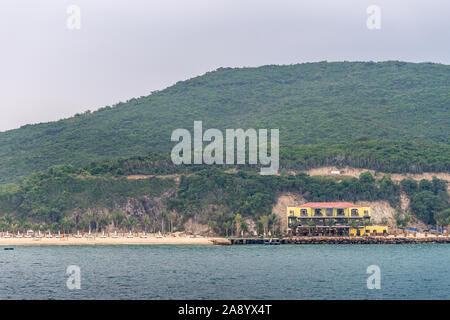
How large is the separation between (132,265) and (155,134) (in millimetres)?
122883

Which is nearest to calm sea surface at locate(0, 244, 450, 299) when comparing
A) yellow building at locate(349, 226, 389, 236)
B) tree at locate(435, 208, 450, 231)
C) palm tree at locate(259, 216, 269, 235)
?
yellow building at locate(349, 226, 389, 236)

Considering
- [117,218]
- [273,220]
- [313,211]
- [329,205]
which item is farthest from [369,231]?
[117,218]

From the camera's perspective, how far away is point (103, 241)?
11100 centimetres

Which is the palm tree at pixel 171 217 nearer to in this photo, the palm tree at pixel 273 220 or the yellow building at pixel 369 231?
the palm tree at pixel 273 220

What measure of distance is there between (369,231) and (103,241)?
148 feet

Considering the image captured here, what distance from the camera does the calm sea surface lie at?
170ft

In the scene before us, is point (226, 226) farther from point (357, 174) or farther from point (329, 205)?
point (357, 174)

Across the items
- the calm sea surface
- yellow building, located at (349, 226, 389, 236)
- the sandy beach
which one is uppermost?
yellow building, located at (349, 226, 389, 236)

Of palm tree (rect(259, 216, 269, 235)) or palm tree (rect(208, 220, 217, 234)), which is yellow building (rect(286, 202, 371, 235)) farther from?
palm tree (rect(208, 220, 217, 234))

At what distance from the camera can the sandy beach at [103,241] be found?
110m

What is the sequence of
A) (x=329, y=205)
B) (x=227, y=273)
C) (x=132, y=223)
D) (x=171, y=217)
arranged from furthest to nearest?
(x=171, y=217) < (x=132, y=223) < (x=329, y=205) < (x=227, y=273)

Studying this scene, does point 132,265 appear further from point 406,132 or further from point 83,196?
point 406,132

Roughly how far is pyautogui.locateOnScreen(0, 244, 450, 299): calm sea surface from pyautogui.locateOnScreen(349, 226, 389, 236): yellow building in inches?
765
